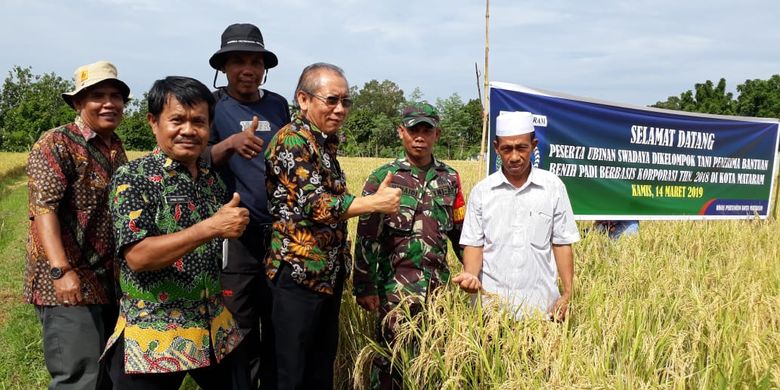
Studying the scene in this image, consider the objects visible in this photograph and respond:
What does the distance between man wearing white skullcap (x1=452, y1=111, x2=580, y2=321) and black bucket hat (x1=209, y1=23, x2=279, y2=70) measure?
1.19 metres

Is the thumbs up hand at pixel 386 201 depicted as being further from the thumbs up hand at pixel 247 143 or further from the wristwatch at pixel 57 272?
the wristwatch at pixel 57 272

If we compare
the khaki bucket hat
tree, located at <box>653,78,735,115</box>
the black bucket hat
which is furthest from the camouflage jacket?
tree, located at <box>653,78,735,115</box>

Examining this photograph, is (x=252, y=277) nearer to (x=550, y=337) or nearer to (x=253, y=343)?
(x=253, y=343)

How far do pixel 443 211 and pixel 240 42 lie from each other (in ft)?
4.13

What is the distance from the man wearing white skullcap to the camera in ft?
7.96

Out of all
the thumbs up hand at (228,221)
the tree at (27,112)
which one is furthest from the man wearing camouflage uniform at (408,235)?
the tree at (27,112)

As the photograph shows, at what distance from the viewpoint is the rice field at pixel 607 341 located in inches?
75.2

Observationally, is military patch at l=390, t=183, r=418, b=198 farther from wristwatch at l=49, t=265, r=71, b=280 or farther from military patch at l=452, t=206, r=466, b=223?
wristwatch at l=49, t=265, r=71, b=280

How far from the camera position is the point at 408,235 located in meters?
2.57

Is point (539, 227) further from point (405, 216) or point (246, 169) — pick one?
point (246, 169)

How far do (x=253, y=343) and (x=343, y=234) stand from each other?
0.88 metres

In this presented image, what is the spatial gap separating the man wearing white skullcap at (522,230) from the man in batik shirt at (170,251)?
1146 millimetres

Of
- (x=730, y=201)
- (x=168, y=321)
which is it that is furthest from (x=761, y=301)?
(x=730, y=201)

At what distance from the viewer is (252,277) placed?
2.59m
